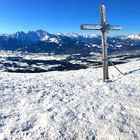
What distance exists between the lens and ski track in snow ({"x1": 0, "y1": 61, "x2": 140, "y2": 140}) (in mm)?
10078

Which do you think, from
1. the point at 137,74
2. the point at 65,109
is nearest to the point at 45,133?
the point at 65,109

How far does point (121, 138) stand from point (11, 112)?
20.0ft

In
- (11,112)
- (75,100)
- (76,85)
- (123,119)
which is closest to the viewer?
(123,119)

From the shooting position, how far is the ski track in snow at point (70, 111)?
10.1 meters

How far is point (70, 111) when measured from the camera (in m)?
12.6

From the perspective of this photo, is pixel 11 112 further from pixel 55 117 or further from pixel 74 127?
pixel 74 127

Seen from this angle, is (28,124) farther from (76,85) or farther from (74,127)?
(76,85)

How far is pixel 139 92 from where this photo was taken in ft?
51.8

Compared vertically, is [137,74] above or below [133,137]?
above

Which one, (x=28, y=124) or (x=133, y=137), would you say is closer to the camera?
(x=133, y=137)

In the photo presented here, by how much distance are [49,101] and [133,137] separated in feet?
20.5

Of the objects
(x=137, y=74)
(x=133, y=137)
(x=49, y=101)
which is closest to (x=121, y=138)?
(x=133, y=137)

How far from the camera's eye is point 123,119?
11453 mm

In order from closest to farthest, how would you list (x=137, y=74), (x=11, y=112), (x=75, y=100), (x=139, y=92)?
(x=11, y=112) → (x=75, y=100) → (x=139, y=92) → (x=137, y=74)
